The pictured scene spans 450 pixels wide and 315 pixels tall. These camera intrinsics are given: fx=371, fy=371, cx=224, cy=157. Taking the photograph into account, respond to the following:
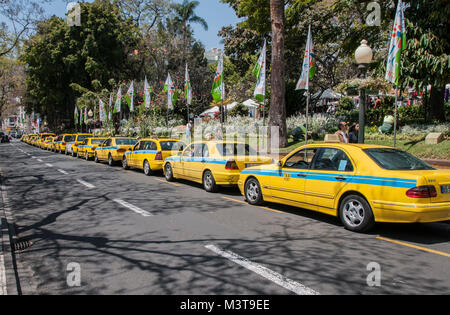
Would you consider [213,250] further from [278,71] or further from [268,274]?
[278,71]

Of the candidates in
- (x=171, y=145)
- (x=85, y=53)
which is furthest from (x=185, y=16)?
(x=171, y=145)

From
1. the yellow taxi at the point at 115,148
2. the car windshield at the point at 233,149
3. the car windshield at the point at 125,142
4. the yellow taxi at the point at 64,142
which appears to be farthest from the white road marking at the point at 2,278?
the yellow taxi at the point at 64,142

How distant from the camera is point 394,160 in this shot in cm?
663

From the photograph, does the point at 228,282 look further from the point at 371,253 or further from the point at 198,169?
the point at 198,169

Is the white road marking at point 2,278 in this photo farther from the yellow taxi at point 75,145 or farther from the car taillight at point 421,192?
the yellow taxi at point 75,145

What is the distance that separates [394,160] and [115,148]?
14.8m

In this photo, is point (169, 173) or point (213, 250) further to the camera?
point (169, 173)

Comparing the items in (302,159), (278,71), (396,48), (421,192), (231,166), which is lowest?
(421,192)

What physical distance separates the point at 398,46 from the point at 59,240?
10007 mm

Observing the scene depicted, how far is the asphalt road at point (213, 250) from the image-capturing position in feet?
14.3

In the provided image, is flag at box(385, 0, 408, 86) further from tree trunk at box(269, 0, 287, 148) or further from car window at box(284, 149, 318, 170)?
tree trunk at box(269, 0, 287, 148)

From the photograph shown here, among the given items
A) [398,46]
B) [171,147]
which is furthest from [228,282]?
[171,147]

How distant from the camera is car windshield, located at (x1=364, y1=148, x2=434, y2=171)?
21.1ft

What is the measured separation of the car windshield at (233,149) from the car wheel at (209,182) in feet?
2.55
